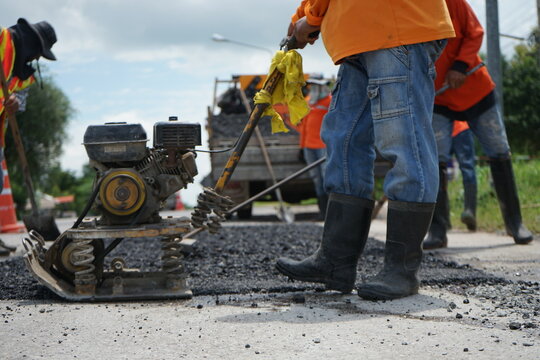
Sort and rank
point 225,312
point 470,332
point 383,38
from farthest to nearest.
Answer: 1. point 383,38
2. point 225,312
3. point 470,332

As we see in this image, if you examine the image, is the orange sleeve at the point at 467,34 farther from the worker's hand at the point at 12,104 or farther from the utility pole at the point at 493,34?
the utility pole at the point at 493,34

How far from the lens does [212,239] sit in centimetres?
699

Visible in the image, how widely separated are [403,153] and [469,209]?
177 inches

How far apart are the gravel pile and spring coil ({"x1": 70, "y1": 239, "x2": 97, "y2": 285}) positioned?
8.97 meters

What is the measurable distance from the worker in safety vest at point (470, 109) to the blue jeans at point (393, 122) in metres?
2.31

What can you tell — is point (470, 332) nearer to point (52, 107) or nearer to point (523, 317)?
point (523, 317)

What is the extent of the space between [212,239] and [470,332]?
4.56 meters

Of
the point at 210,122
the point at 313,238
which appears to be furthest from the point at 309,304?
the point at 210,122

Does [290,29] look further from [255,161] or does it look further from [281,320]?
[255,161]

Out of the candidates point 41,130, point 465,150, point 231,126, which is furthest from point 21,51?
point 41,130

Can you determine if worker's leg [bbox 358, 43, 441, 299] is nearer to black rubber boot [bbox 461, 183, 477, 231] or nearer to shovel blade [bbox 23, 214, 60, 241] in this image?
shovel blade [bbox 23, 214, 60, 241]

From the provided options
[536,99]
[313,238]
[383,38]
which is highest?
[536,99]

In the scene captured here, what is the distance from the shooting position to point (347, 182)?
3543 millimetres

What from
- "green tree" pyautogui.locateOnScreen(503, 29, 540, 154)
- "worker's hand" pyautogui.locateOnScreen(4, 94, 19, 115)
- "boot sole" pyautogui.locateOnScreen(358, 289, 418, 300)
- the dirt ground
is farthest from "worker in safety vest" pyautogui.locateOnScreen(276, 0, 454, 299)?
"green tree" pyautogui.locateOnScreen(503, 29, 540, 154)
